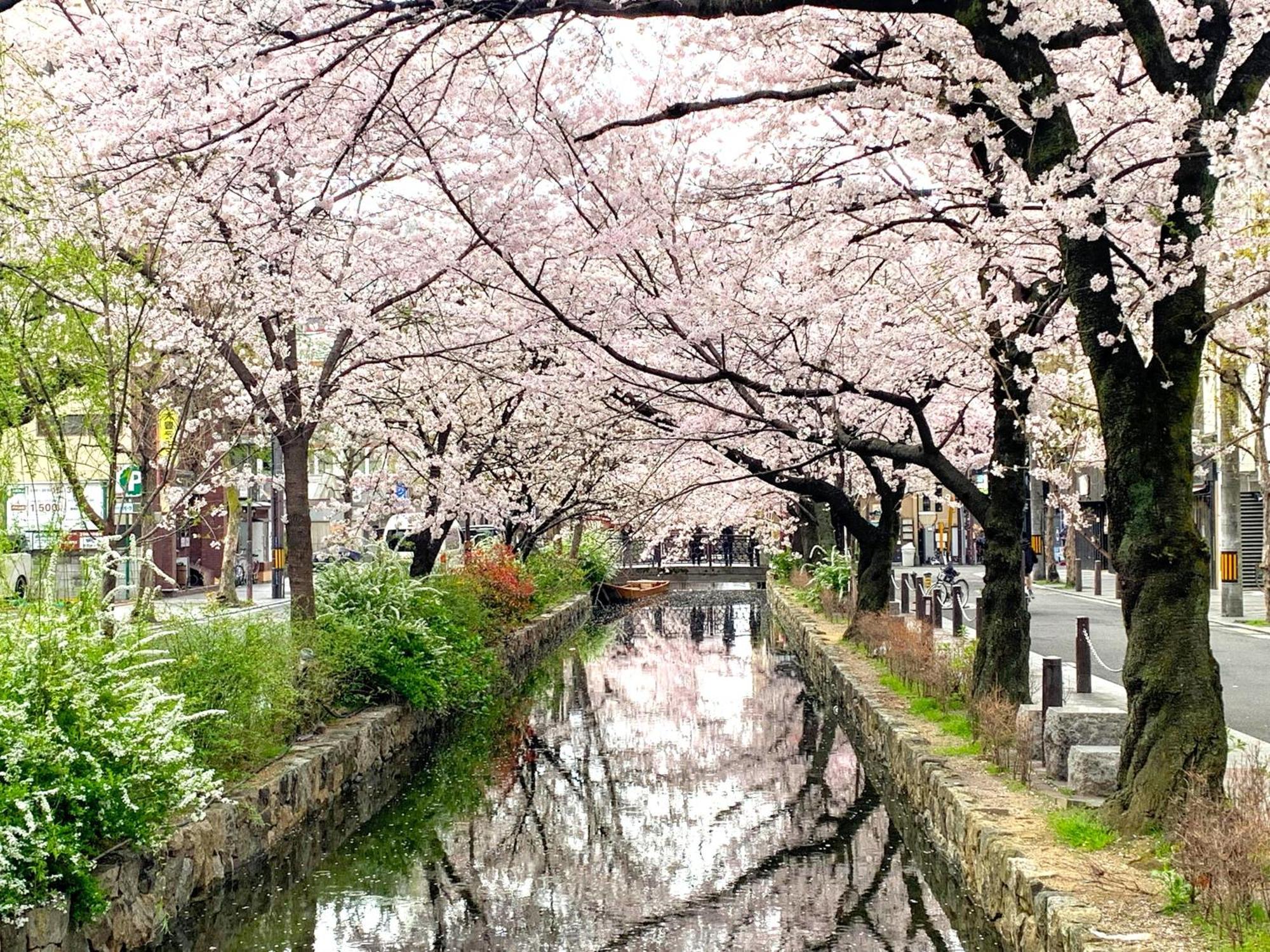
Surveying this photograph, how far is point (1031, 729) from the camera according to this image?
1003cm

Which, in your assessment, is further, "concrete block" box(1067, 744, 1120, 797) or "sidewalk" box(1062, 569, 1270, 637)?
"sidewalk" box(1062, 569, 1270, 637)

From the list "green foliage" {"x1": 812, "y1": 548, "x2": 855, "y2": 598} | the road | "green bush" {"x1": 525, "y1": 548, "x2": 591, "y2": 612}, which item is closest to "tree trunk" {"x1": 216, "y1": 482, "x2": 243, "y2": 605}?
"green bush" {"x1": 525, "y1": 548, "x2": 591, "y2": 612}

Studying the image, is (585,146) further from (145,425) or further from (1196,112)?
(145,425)

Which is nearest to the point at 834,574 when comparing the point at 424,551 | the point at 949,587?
the point at 949,587

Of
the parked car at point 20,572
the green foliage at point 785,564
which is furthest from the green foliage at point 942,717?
the green foliage at point 785,564

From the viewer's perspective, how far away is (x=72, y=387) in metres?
17.2

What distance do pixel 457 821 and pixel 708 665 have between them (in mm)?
14066

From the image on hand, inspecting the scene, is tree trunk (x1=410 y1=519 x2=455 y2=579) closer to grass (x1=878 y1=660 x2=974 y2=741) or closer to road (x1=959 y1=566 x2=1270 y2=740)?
grass (x1=878 y1=660 x2=974 y2=741)

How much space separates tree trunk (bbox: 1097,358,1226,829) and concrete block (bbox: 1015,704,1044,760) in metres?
2.21

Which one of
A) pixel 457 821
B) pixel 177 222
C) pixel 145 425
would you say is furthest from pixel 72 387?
pixel 457 821

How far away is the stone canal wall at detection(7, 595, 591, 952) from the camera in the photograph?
6914 mm

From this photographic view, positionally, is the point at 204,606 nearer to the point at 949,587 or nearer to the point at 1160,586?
the point at 1160,586

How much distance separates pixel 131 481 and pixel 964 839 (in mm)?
11280

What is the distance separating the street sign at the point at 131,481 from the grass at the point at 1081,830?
374 inches
